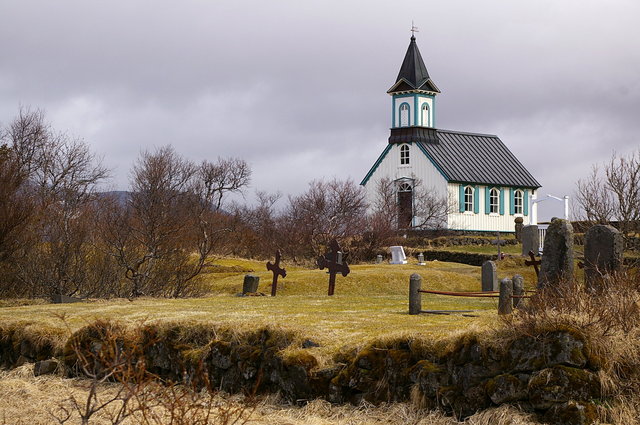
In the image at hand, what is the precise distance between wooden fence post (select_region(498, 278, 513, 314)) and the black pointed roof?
4420cm

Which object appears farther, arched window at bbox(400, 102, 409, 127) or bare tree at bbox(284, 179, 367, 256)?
arched window at bbox(400, 102, 409, 127)

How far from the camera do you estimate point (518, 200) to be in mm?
60438

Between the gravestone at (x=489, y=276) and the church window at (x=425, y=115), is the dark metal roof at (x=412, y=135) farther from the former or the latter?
the gravestone at (x=489, y=276)

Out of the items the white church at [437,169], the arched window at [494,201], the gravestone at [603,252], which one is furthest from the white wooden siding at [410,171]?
the gravestone at [603,252]

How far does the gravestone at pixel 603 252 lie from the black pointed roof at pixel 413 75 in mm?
43238

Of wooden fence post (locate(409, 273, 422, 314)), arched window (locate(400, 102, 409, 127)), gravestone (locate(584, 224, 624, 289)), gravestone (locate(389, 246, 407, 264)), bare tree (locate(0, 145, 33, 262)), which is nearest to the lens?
gravestone (locate(584, 224, 624, 289))

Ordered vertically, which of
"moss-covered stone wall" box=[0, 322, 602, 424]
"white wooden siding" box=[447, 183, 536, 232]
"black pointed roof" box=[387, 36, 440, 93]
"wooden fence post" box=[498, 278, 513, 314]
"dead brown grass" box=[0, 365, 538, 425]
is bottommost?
"dead brown grass" box=[0, 365, 538, 425]

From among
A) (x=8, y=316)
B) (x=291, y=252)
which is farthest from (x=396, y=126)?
(x=8, y=316)

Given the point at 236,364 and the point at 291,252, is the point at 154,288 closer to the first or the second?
the point at 236,364

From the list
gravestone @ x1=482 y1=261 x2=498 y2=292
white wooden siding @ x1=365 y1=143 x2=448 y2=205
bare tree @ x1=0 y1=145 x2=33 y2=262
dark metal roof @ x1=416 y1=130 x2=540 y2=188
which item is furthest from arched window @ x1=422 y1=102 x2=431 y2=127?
bare tree @ x1=0 y1=145 x2=33 y2=262

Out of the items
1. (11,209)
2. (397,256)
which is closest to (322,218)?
(397,256)

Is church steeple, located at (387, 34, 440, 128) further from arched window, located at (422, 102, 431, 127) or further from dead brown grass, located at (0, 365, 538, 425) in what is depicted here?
dead brown grass, located at (0, 365, 538, 425)

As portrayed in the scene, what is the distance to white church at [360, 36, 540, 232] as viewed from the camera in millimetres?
56031

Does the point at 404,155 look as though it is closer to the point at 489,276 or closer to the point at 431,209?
the point at 431,209
